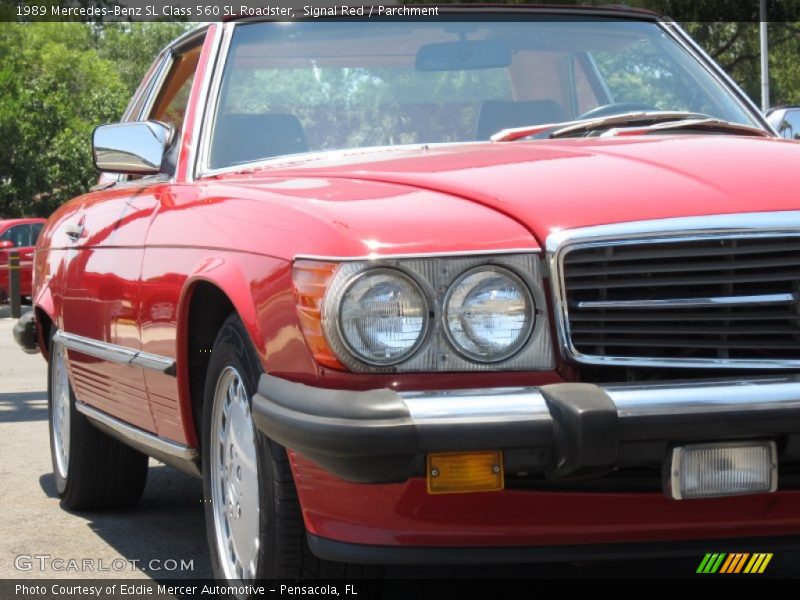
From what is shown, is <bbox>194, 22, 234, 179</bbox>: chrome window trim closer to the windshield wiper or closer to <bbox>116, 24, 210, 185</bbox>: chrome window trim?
<bbox>116, 24, 210, 185</bbox>: chrome window trim

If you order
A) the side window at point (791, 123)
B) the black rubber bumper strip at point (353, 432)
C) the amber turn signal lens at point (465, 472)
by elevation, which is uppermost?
the side window at point (791, 123)

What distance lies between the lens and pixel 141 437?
4887 millimetres

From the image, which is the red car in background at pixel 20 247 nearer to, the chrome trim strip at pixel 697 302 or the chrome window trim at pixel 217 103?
the chrome window trim at pixel 217 103

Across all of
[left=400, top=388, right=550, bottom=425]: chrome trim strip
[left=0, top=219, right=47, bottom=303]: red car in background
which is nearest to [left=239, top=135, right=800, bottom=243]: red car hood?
[left=400, top=388, right=550, bottom=425]: chrome trim strip

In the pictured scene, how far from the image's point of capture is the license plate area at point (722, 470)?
318cm

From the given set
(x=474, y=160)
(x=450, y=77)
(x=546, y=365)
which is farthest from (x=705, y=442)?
(x=450, y=77)

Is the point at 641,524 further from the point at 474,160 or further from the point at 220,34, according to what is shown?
the point at 220,34

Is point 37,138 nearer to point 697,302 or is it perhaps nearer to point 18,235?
point 18,235

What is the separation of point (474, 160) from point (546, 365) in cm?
Result: 91

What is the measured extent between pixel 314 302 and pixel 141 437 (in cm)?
181

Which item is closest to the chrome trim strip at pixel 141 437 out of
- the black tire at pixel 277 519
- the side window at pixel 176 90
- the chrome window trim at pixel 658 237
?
the black tire at pixel 277 519

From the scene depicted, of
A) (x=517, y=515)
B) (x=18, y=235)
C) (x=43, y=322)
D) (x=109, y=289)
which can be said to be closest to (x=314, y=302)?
(x=517, y=515)

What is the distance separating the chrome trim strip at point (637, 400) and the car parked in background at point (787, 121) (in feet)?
7.22

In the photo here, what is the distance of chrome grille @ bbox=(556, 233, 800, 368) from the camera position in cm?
328
